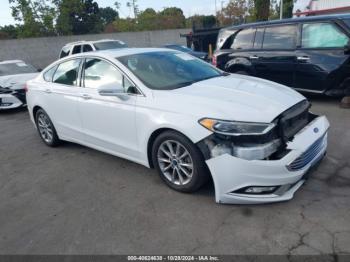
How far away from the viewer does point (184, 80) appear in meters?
4.17

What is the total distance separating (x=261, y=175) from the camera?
307 cm

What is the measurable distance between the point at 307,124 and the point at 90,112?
8.91 feet

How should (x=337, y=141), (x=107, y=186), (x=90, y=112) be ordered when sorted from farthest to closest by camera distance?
(x=337, y=141) < (x=90, y=112) < (x=107, y=186)

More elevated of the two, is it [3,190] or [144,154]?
[144,154]

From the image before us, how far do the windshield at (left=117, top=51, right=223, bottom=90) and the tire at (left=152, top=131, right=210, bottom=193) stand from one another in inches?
26.9

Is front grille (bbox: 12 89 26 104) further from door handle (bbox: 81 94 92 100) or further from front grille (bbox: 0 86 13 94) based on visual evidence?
door handle (bbox: 81 94 92 100)

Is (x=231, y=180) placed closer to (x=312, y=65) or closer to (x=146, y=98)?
(x=146, y=98)

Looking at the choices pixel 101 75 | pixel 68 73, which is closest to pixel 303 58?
pixel 101 75

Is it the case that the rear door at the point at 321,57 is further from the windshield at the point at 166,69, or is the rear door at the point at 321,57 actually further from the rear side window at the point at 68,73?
the rear side window at the point at 68,73

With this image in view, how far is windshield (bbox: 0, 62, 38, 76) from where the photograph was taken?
10173 millimetres

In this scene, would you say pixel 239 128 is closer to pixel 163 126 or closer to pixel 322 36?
pixel 163 126

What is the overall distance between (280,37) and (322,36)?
881 millimetres

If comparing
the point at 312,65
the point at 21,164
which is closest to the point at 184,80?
the point at 21,164

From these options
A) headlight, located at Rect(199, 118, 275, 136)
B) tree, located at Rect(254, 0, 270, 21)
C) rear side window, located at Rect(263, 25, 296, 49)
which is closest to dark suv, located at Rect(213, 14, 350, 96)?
rear side window, located at Rect(263, 25, 296, 49)
